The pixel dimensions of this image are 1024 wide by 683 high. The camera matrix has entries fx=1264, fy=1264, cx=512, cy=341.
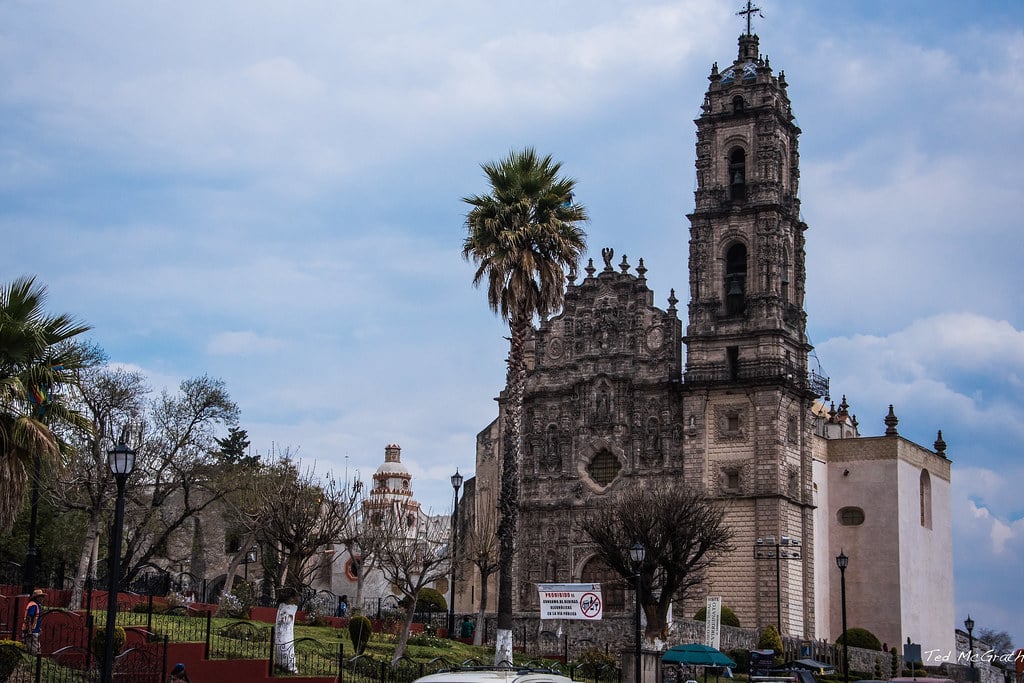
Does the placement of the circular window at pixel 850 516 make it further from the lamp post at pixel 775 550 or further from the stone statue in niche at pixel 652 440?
the stone statue in niche at pixel 652 440

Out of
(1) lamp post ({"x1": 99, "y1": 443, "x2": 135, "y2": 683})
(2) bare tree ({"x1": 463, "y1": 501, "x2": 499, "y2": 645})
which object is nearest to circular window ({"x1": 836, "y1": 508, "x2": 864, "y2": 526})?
(2) bare tree ({"x1": 463, "y1": 501, "x2": 499, "y2": 645})

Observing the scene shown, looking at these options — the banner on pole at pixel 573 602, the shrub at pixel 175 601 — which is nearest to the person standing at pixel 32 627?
the shrub at pixel 175 601

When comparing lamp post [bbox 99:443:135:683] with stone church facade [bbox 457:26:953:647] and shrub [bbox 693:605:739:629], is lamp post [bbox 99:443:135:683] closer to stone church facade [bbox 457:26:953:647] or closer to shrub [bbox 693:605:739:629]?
shrub [bbox 693:605:739:629]

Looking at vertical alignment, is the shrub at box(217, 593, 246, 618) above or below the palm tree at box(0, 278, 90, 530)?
below

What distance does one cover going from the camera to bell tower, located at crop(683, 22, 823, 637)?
170 feet

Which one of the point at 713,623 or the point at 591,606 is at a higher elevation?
the point at 591,606

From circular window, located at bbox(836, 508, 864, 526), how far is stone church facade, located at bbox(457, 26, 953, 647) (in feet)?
0.33

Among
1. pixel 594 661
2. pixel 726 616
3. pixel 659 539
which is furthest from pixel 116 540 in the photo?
pixel 726 616

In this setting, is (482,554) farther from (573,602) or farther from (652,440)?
(573,602)

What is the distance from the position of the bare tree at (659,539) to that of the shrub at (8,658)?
22.5 metres

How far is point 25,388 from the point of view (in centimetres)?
2158

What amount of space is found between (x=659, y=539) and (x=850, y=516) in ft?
56.0

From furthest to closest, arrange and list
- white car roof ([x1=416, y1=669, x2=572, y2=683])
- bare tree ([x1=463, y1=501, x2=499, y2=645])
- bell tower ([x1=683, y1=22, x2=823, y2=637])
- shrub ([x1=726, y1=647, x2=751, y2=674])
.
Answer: bell tower ([x1=683, y1=22, x2=823, y2=637]) < shrub ([x1=726, y1=647, x2=751, y2=674]) < bare tree ([x1=463, y1=501, x2=499, y2=645]) < white car roof ([x1=416, y1=669, x2=572, y2=683])

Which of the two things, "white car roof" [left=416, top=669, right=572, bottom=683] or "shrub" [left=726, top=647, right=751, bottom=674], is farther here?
"shrub" [left=726, top=647, right=751, bottom=674]
